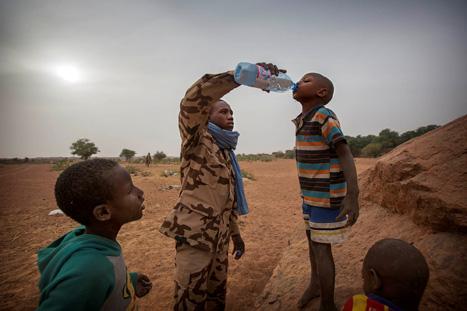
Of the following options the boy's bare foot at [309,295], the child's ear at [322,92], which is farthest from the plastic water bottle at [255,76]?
the boy's bare foot at [309,295]

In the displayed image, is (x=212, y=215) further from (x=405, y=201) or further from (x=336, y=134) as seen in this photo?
(x=405, y=201)

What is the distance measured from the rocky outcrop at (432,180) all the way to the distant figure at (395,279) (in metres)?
1.28

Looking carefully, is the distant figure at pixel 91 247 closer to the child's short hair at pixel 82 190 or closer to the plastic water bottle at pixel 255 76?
the child's short hair at pixel 82 190

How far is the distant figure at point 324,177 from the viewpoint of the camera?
174 centimetres

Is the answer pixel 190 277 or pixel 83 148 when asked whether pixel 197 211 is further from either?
pixel 83 148

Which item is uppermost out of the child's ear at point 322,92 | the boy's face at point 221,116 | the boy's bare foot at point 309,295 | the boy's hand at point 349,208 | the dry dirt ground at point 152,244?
the child's ear at point 322,92

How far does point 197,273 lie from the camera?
6.26ft

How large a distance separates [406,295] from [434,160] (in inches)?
76.3

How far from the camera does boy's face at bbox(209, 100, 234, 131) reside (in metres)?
2.24

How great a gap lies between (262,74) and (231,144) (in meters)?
0.76

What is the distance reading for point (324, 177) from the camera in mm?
1851

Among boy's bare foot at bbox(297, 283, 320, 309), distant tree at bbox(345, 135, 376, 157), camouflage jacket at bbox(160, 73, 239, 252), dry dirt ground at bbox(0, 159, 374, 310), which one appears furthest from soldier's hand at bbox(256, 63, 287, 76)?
distant tree at bbox(345, 135, 376, 157)

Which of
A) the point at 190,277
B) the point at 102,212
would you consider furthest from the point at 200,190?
the point at 102,212

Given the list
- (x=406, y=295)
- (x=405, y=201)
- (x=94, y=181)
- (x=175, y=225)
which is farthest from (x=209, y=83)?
(x=405, y=201)
